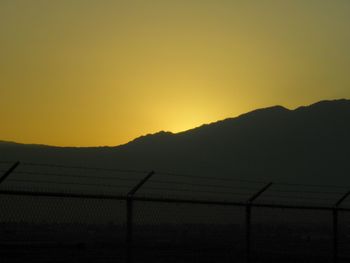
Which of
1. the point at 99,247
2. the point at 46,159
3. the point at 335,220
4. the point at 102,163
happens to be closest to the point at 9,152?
the point at 46,159

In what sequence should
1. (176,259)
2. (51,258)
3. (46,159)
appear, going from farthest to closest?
(46,159) → (176,259) → (51,258)

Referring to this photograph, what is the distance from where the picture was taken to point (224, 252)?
26.7 metres

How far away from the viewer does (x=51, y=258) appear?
70.0 feet

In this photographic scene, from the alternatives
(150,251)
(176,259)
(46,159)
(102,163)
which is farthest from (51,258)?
(102,163)

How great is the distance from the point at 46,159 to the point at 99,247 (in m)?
146

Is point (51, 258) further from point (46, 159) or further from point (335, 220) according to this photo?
point (46, 159)

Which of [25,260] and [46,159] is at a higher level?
[46,159]

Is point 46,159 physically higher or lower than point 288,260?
higher

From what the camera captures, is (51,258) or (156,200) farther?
(51,258)

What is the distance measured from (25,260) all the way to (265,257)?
30.8ft

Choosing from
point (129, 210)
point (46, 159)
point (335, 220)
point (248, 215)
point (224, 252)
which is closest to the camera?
point (129, 210)

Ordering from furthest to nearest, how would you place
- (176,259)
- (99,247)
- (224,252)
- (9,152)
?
(9,152), (99,247), (224,252), (176,259)

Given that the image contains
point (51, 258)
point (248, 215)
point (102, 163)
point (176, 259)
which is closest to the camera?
point (248, 215)

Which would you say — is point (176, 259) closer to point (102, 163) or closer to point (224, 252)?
point (224, 252)
